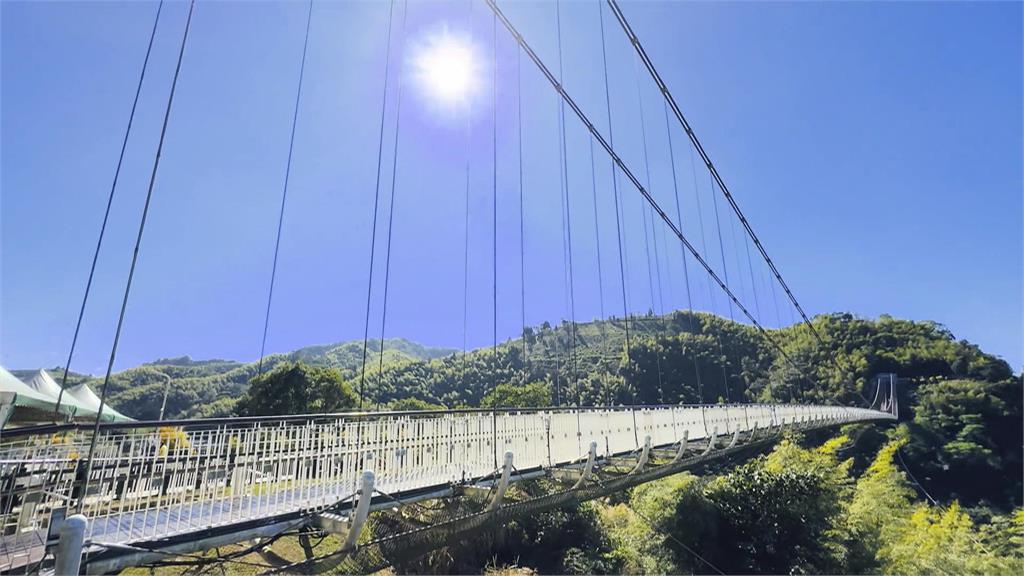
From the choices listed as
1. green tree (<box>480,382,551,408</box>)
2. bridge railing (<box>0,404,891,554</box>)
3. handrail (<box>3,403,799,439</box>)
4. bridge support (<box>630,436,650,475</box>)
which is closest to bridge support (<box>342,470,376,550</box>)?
bridge railing (<box>0,404,891,554</box>)

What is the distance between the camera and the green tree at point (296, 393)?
19891mm

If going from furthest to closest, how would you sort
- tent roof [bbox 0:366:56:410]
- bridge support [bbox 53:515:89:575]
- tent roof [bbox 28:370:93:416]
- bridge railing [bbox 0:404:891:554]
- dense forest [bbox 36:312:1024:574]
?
dense forest [bbox 36:312:1024:574]
tent roof [bbox 28:370:93:416]
tent roof [bbox 0:366:56:410]
bridge railing [bbox 0:404:891:554]
bridge support [bbox 53:515:89:575]

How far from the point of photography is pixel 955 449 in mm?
30016

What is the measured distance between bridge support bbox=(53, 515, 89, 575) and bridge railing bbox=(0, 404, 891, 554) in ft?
0.95

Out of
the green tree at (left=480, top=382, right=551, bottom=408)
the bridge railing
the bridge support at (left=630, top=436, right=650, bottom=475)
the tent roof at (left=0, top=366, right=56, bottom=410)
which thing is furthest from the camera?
the green tree at (left=480, top=382, right=551, bottom=408)

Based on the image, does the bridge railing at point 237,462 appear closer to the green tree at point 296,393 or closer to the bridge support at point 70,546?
the bridge support at point 70,546

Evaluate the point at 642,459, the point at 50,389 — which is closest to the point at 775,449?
the point at 642,459

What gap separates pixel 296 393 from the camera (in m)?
20.2

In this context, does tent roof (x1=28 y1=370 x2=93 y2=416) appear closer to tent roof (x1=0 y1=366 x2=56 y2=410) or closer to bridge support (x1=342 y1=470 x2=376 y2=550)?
tent roof (x1=0 y1=366 x2=56 y2=410)

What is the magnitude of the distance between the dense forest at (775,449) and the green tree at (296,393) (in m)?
0.12

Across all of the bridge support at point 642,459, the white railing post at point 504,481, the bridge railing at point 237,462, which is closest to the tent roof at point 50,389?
the bridge railing at point 237,462

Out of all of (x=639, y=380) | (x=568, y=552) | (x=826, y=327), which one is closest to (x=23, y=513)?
(x=568, y=552)

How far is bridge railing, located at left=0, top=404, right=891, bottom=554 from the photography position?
9.98 ft

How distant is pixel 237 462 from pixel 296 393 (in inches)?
721
